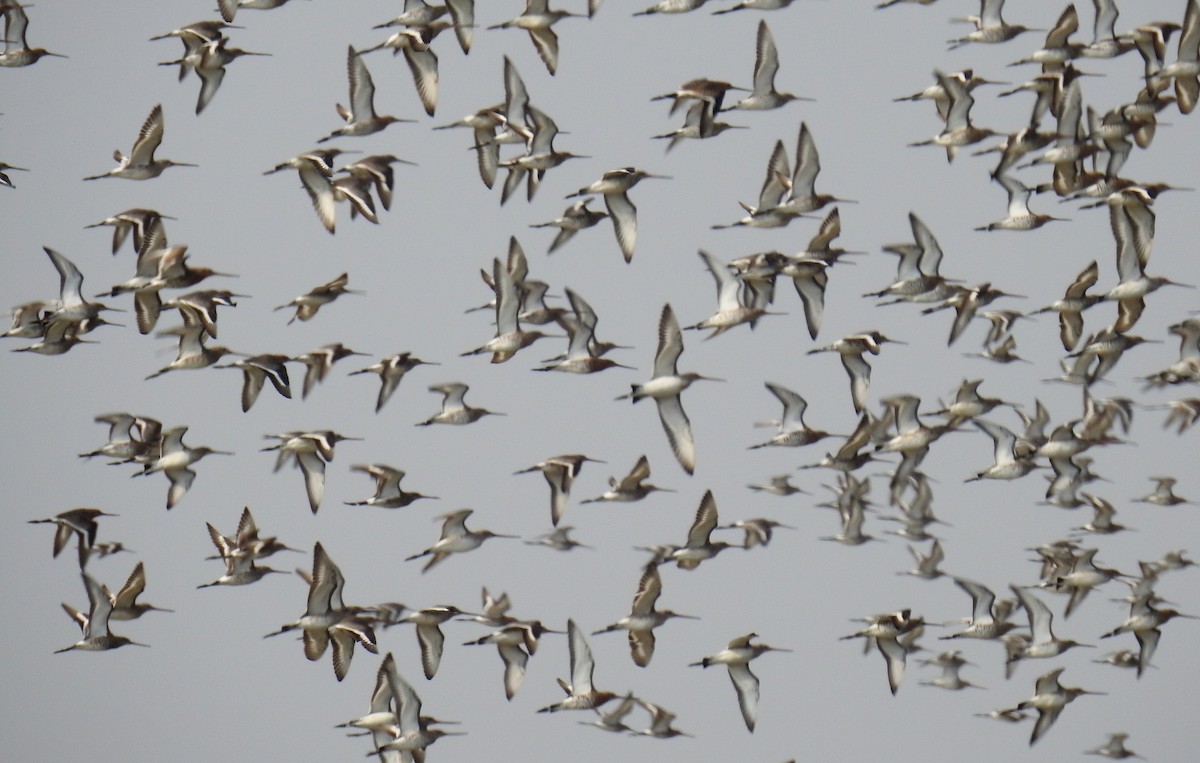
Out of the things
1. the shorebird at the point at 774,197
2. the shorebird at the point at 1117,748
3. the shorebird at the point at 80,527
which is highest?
the shorebird at the point at 774,197

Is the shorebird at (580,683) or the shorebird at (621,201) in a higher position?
the shorebird at (621,201)

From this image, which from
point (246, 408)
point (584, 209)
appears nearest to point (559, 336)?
point (584, 209)

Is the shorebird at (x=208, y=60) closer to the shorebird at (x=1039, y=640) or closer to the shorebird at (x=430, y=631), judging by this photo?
the shorebird at (x=430, y=631)

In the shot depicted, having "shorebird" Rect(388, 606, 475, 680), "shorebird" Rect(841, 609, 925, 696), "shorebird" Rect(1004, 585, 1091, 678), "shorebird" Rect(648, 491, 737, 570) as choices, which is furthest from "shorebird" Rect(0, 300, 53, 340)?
"shorebird" Rect(1004, 585, 1091, 678)

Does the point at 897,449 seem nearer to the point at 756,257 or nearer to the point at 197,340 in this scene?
the point at 756,257

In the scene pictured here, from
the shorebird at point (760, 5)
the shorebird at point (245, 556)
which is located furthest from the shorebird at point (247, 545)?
the shorebird at point (760, 5)

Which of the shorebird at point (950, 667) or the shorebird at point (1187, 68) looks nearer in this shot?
the shorebird at point (1187, 68)

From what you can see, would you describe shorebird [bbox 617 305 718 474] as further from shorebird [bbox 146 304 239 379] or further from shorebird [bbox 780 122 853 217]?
shorebird [bbox 146 304 239 379]
